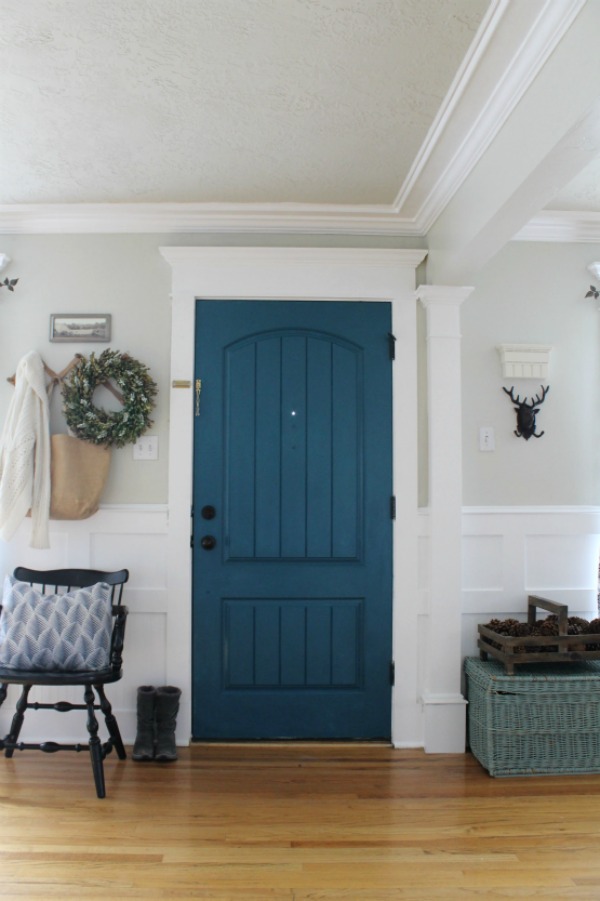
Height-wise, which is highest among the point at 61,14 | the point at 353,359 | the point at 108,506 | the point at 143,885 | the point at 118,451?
the point at 61,14

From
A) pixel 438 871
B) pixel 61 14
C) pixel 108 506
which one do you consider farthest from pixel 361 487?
pixel 61 14

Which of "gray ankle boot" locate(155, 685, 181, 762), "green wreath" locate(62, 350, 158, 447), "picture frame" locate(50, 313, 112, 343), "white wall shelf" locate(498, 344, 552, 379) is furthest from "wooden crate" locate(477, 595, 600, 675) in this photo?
"picture frame" locate(50, 313, 112, 343)

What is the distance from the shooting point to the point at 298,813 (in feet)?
8.57

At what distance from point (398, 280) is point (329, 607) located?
1523 mm

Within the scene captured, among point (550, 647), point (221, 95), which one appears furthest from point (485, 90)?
point (550, 647)

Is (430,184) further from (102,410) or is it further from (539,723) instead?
(539,723)

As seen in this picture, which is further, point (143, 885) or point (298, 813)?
point (298, 813)

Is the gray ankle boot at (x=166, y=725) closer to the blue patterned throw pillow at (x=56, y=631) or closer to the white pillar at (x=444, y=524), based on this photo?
the blue patterned throw pillow at (x=56, y=631)

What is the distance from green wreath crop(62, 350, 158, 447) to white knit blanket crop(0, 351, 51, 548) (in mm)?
127

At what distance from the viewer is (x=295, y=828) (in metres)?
2.50

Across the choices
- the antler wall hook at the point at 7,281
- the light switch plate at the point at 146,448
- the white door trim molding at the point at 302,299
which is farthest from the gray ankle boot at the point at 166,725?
the antler wall hook at the point at 7,281

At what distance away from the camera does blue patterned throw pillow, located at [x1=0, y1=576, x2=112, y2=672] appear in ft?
9.33

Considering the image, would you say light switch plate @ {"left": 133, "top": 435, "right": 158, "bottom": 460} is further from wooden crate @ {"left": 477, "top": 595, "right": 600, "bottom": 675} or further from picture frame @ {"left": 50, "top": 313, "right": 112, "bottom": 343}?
wooden crate @ {"left": 477, "top": 595, "right": 600, "bottom": 675}

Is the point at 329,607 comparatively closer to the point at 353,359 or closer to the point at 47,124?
the point at 353,359
